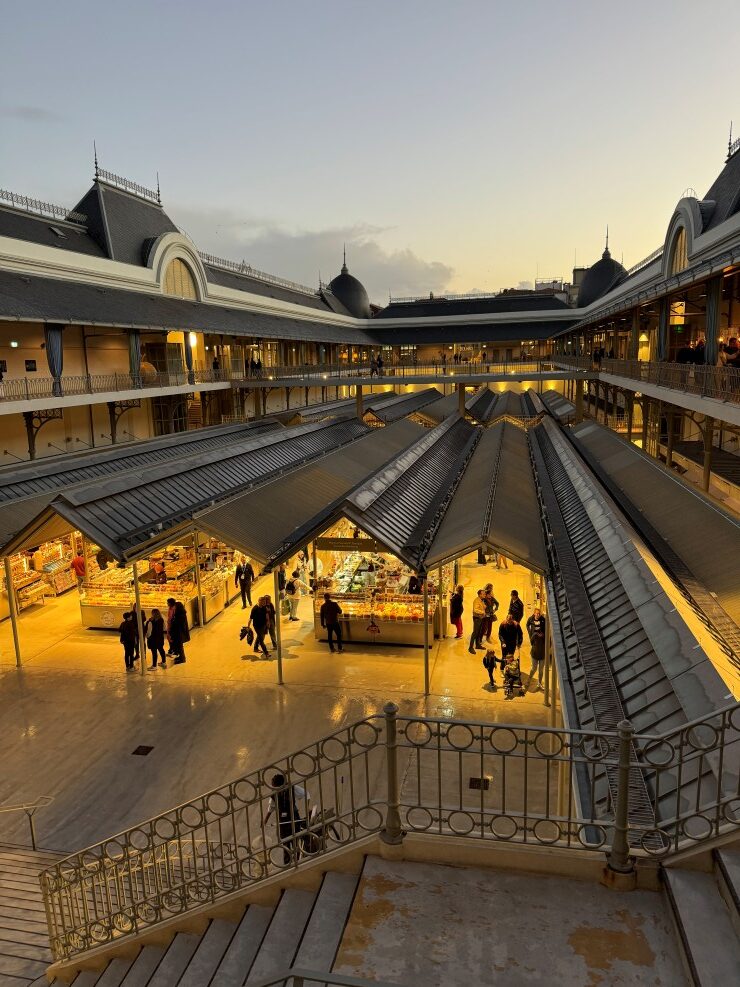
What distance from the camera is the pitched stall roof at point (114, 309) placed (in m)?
20.4

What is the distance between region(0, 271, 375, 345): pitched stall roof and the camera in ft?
66.8

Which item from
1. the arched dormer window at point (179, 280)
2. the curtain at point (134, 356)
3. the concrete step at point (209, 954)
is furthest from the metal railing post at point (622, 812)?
the arched dormer window at point (179, 280)

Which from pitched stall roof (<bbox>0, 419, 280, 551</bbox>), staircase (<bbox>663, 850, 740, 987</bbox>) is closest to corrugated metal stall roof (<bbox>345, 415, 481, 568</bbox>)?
pitched stall roof (<bbox>0, 419, 280, 551</bbox>)

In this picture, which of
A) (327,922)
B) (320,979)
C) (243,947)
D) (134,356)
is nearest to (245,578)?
(134,356)

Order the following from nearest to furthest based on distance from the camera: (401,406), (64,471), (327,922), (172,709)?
(327,922) → (172,709) → (64,471) → (401,406)

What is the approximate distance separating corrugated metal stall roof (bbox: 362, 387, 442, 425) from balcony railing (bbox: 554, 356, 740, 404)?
15.7 meters

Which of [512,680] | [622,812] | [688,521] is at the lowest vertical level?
[512,680]

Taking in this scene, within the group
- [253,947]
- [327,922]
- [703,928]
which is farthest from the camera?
[253,947]

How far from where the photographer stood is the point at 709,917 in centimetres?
382

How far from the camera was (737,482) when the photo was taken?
16.2 m

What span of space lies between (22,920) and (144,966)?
2.43 metres

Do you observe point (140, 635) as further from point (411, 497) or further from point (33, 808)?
point (411, 497)

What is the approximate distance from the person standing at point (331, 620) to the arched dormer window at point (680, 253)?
63.0 ft

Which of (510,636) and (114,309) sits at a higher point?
(114,309)
